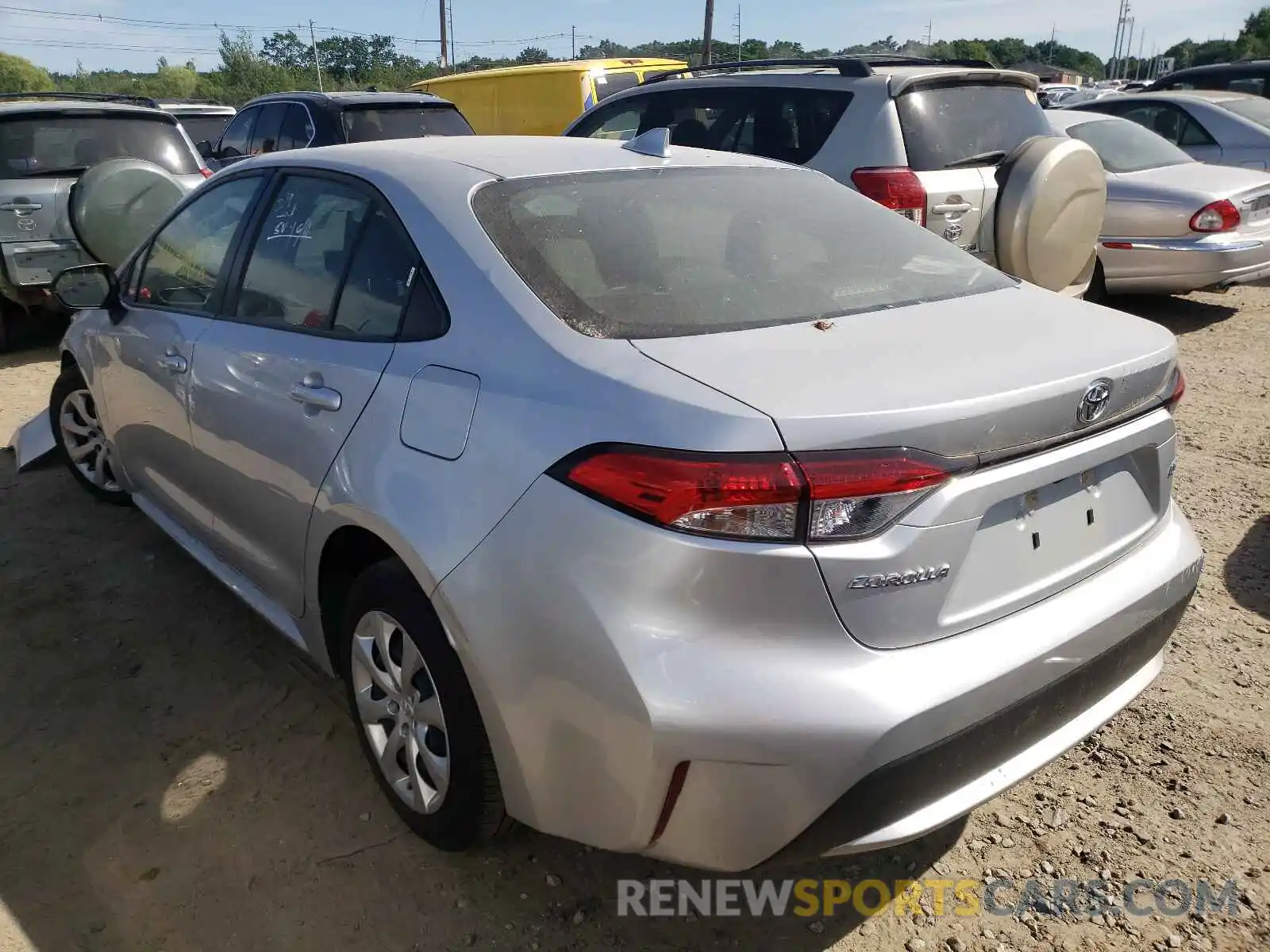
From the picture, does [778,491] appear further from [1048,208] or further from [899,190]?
[1048,208]

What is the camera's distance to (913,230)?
282cm

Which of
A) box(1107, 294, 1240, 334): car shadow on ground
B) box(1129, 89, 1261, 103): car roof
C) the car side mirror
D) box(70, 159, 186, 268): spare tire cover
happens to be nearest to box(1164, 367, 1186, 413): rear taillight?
the car side mirror

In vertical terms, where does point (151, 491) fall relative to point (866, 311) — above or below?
below

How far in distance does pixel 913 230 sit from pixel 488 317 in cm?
137

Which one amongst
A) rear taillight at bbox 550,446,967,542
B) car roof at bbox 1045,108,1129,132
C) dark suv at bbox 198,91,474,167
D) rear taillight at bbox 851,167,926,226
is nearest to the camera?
rear taillight at bbox 550,446,967,542

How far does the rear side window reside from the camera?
5.46 meters

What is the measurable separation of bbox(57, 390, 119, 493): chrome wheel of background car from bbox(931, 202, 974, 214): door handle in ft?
13.4

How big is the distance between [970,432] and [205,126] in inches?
578

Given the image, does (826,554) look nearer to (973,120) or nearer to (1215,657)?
(1215,657)

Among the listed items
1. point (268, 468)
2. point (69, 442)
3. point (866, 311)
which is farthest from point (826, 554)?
point (69, 442)

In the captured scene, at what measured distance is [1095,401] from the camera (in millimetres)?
1950

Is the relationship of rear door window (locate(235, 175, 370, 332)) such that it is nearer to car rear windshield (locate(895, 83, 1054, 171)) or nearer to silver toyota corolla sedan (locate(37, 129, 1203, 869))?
silver toyota corolla sedan (locate(37, 129, 1203, 869))

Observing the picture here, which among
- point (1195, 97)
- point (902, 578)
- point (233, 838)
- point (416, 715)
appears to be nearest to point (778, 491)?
point (902, 578)

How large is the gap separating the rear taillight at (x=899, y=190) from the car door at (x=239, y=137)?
22.5 feet
